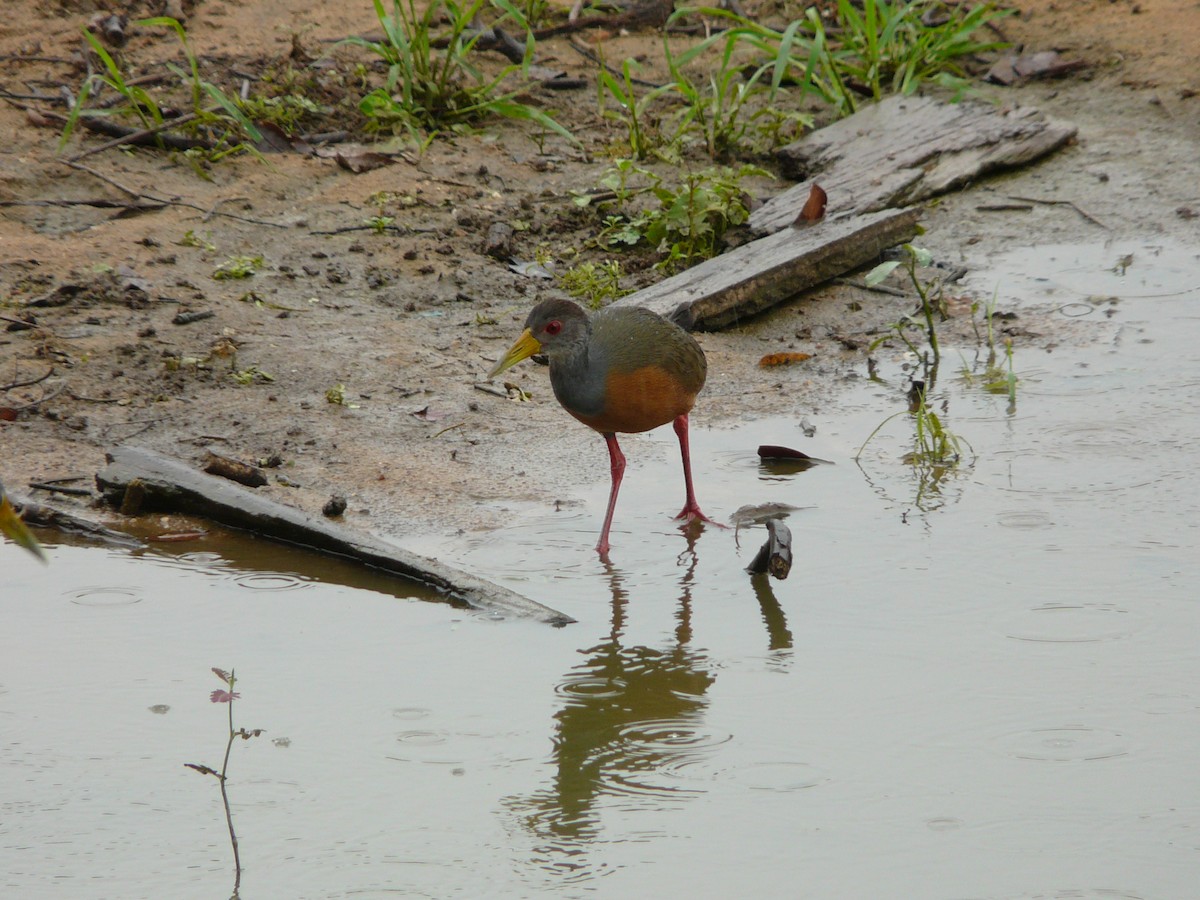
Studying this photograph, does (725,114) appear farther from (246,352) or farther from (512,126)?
(246,352)

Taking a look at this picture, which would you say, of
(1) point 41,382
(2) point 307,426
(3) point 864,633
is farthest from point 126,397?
(3) point 864,633

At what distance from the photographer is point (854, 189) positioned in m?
7.53

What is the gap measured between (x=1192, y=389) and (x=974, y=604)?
2.25m

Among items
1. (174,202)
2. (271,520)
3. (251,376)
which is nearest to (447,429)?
(251,376)

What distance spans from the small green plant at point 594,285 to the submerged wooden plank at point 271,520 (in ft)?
8.26

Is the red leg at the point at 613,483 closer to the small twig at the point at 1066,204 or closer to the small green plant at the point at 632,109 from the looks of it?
the small green plant at the point at 632,109

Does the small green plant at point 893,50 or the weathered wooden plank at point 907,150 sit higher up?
the small green plant at point 893,50

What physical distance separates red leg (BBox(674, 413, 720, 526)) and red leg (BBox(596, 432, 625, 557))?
0.78 ft

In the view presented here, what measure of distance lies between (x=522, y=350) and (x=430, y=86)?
389 cm

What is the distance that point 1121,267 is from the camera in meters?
7.07

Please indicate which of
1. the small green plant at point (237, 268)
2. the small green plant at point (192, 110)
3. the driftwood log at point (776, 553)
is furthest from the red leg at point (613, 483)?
the small green plant at point (192, 110)

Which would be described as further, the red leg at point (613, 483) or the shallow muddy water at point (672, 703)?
the red leg at point (613, 483)

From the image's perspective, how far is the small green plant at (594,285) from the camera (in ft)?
22.3

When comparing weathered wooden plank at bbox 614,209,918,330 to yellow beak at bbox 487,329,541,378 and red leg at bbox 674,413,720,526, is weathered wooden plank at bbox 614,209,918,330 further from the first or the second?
red leg at bbox 674,413,720,526
